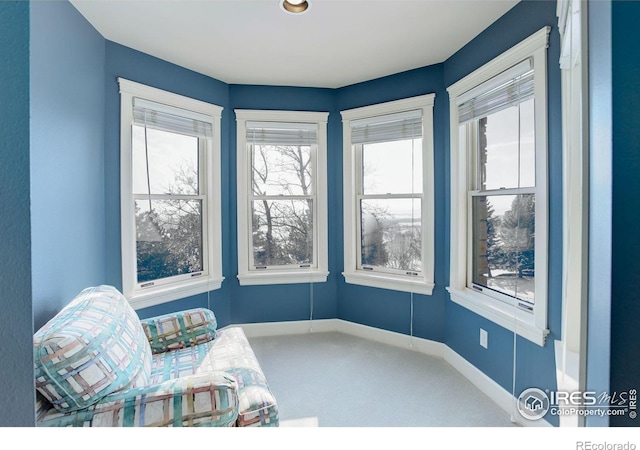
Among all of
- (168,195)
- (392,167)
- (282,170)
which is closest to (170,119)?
(168,195)

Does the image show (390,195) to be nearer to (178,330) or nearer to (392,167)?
(392,167)

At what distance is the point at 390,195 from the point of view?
3.08 m

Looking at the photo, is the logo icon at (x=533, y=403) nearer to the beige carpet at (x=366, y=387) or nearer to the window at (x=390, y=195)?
the beige carpet at (x=366, y=387)

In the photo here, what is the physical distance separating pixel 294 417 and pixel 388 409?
574 millimetres

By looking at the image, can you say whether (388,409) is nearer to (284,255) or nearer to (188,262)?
(284,255)

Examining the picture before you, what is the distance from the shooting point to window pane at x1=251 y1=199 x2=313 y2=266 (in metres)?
3.30

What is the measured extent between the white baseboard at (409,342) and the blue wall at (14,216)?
230 centimetres

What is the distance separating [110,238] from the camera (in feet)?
7.99

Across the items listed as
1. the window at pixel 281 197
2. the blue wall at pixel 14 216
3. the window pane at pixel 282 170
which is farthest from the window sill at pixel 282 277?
the blue wall at pixel 14 216

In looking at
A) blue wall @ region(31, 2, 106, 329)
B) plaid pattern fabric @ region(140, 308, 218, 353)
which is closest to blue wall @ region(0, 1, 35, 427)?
blue wall @ region(31, 2, 106, 329)

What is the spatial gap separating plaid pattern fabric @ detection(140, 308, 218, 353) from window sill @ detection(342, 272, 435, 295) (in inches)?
58.6

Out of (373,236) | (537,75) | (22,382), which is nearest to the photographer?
(22,382)

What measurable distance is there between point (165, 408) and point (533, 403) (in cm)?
195

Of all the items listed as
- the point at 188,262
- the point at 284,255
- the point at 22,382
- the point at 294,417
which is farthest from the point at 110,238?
the point at 22,382
